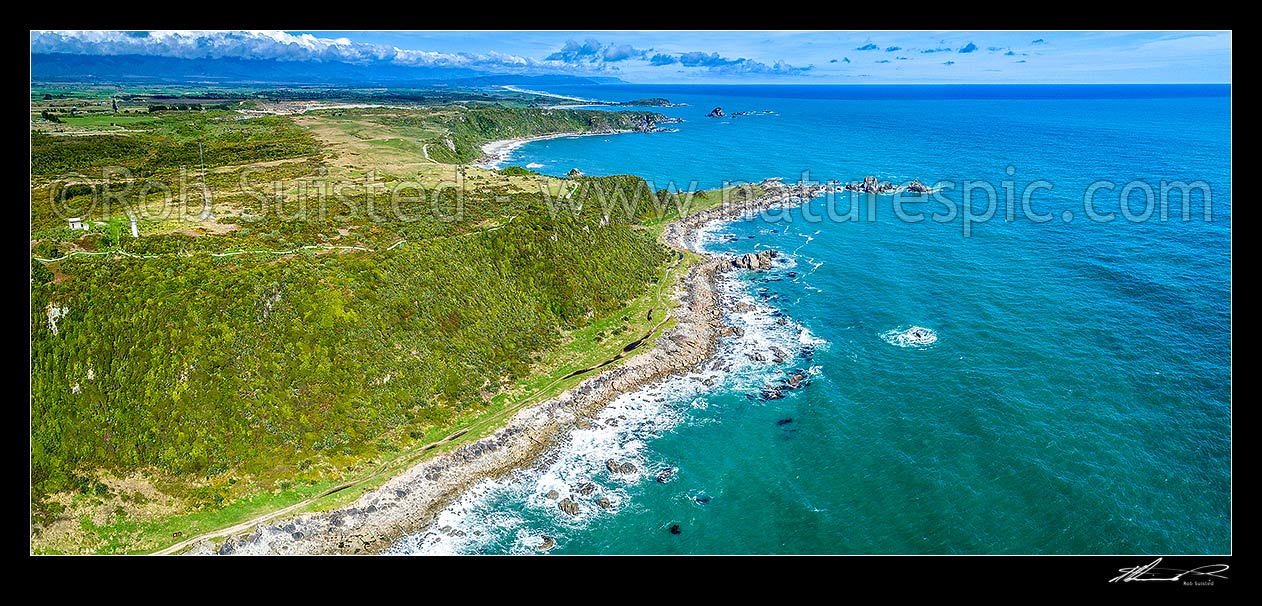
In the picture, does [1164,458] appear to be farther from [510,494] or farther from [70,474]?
[70,474]

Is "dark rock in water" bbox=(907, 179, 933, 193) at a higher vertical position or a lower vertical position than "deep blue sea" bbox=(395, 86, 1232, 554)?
higher

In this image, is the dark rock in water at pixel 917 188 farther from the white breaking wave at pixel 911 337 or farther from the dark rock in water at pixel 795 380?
the dark rock in water at pixel 795 380

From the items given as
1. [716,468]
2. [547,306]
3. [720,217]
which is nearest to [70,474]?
[547,306]

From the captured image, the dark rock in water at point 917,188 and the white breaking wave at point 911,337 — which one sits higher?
the dark rock in water at point 917,188

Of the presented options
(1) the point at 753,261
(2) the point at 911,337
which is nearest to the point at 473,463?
(2) the point at 911,337

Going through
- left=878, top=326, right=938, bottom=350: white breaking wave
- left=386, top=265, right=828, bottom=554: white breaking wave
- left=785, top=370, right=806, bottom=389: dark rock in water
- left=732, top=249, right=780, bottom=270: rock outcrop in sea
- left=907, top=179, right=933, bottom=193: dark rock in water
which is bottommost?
left=386, top=265, right=828, bottom=554: white breaking wave

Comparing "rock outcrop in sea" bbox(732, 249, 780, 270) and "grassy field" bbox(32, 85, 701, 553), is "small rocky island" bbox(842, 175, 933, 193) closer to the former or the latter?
"rock outcrop in sea" bbox(732, 249, 780, 270)

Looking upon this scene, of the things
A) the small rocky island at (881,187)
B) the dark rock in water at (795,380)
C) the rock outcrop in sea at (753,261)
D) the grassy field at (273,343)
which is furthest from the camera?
the small rocky island at (881,187)

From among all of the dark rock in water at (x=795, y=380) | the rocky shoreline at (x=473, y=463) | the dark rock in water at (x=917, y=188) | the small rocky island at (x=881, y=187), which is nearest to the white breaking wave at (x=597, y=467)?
the rocky shoreline at (x=473, y=463)

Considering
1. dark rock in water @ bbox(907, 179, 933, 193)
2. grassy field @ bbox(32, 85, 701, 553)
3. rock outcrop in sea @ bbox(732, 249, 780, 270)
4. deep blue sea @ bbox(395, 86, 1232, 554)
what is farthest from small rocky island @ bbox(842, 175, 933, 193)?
grassy field @ bbox(32, 85, 701, 553)
